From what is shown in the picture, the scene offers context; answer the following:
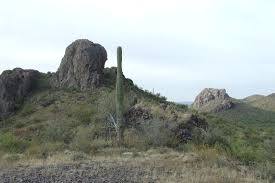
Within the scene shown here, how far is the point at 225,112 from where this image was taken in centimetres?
7262

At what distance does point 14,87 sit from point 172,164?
27.2 metres

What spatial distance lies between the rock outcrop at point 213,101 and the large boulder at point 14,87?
129 feet

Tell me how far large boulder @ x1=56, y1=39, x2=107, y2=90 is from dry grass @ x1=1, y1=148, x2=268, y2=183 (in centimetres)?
1938

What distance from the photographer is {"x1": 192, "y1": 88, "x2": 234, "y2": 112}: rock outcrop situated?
74625mm

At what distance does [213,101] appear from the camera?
7844 cm

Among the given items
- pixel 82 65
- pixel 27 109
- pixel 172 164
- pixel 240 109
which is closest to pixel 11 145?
pixel 172 164

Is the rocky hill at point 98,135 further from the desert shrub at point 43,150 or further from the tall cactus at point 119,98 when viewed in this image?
the tall cactus at point 119,98

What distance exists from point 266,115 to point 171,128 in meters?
52.0

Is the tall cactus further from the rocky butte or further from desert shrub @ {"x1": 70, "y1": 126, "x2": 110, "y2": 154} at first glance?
the rocky butte

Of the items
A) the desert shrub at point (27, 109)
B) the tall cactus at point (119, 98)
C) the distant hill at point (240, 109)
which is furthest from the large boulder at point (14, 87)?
the distant hill at point (240, 109)

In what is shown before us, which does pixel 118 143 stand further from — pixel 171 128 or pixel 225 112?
pixel 225 112

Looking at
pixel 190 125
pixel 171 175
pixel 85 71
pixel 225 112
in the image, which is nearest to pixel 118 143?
pixel 190 125

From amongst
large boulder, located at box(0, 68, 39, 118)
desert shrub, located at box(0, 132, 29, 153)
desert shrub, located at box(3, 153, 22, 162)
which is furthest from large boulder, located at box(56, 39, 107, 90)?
desert shrub, located at box(3, 153, 22, 162)

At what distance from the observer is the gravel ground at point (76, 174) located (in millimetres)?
12336
